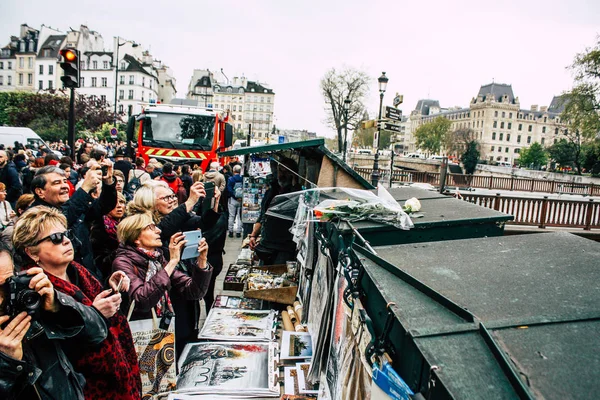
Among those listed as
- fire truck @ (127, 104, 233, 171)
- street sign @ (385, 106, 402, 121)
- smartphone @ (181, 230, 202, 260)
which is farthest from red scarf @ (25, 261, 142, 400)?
street sign @ (385, 106, 402, 121)

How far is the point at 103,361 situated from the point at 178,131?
455 inches

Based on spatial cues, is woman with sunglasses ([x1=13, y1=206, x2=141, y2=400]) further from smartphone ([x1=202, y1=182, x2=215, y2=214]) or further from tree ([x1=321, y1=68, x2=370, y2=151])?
tree ([x1=321, y1=68, x2=370, y2=151])

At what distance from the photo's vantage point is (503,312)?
5.52 feet

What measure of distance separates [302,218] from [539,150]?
9155cm

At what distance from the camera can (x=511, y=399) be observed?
1.28 m

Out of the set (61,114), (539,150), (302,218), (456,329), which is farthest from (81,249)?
(539,150)

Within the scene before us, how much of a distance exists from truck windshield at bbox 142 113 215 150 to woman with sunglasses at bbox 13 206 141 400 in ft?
35.6

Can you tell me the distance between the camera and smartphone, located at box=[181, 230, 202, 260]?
326 centimetres

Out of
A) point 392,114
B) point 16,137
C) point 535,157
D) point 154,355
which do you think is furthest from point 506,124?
point 154,355

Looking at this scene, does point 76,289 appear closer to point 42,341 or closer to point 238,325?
point 42,341

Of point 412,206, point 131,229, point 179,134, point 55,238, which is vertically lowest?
point 131,229

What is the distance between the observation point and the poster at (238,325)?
160 inches

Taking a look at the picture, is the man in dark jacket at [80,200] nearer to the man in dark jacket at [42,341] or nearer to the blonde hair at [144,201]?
the blonde hair at [144,201]

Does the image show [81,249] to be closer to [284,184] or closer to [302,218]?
[302,218]
